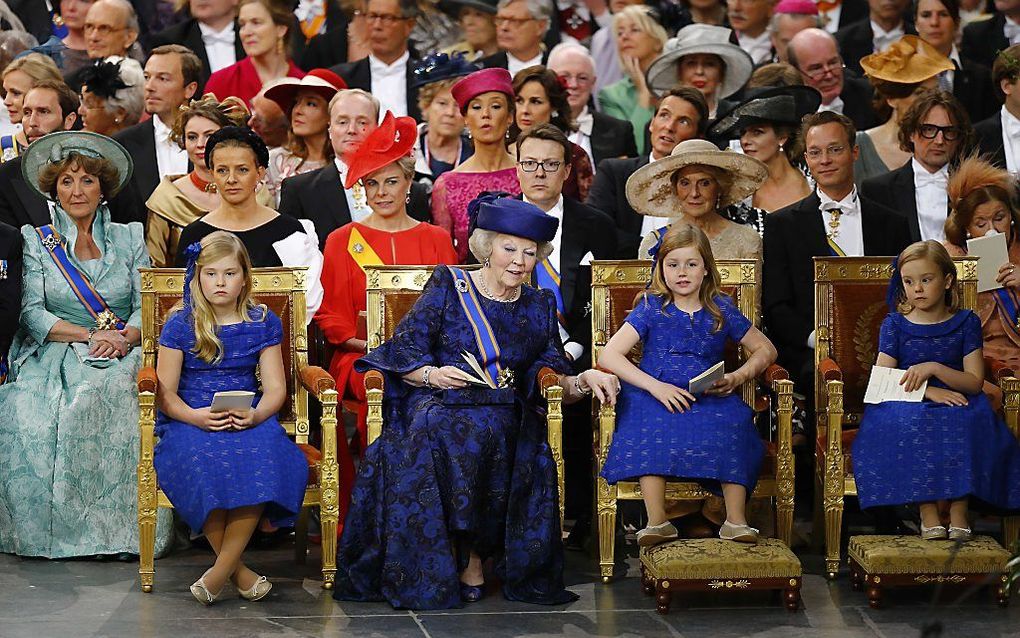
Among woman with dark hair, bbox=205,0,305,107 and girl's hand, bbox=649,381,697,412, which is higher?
woman with dark hair, bbox=205,0,305,107

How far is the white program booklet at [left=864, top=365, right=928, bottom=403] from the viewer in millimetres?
6378

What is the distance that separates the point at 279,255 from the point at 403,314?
2.23 feet

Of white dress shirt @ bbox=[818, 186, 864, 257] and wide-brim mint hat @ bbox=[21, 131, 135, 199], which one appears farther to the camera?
white dress shirt @ bbox=[818, 186, 864, 257]

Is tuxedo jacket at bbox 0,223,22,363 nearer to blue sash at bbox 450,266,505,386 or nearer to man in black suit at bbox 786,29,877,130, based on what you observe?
blue sash at bbox 450,266,505,386

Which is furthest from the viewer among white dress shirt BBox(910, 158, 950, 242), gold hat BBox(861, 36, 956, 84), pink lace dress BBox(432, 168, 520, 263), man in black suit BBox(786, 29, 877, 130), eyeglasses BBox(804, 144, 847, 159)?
man in black suit BBox(786, 29, 877, 130)

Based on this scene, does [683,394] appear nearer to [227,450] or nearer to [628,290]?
[628,290]

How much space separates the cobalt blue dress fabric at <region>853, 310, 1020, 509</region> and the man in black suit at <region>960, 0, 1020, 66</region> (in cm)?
381

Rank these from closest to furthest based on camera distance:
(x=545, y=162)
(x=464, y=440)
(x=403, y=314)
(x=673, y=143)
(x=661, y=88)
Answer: (x=464, y=440) < (x=403, y=314) < (x=545, y=162) < (x=673, y=143) < (x=661, y=88)

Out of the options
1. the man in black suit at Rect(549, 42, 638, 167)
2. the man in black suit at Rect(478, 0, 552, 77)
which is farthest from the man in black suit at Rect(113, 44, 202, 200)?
the man in black suit at Rect(549, 42, 638, 167)

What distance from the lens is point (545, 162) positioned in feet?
23.9

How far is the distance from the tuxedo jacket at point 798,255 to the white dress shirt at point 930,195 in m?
0.43

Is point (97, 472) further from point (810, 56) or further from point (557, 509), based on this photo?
point (810, 56)

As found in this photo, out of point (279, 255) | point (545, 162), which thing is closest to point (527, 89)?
point (545, 162)

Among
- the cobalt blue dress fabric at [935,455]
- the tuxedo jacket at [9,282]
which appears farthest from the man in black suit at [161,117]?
the cobalt blue dress fabric at [935,455]
